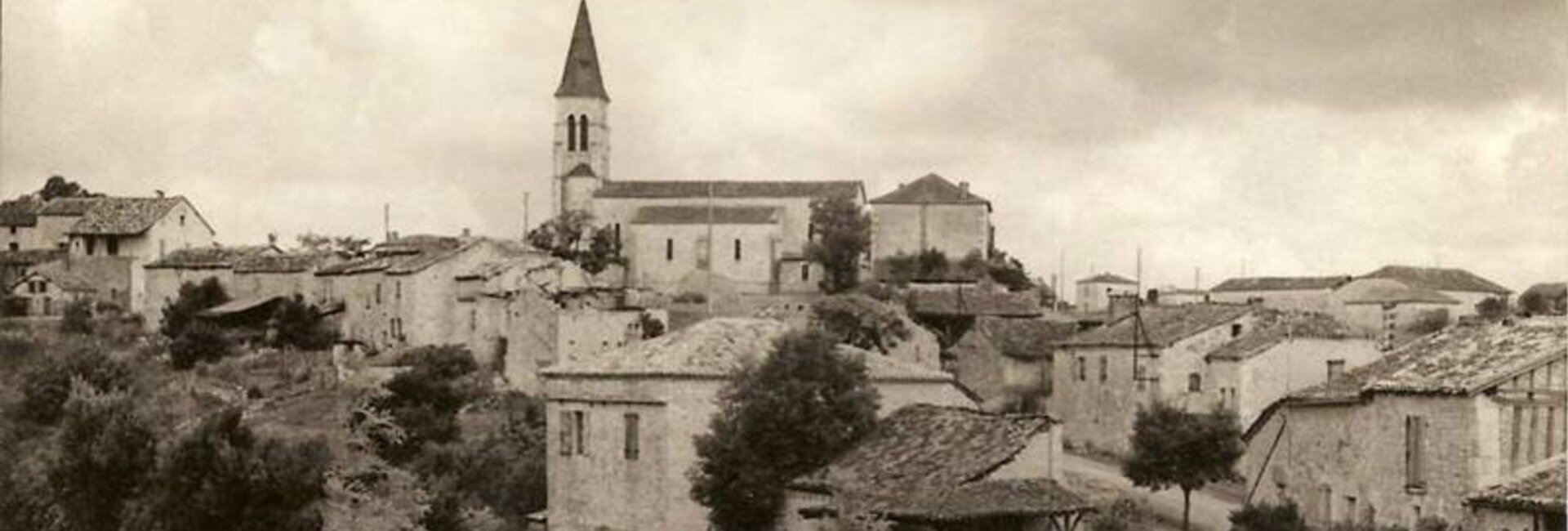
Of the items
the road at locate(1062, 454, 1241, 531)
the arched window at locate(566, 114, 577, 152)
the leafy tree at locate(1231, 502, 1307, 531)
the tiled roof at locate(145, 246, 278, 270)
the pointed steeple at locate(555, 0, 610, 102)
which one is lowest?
the road at locate(1062, 454, 1241, 531)

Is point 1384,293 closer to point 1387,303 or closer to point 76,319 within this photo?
point 1387,303

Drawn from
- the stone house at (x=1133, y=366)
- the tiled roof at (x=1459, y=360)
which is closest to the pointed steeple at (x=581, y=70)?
the stone house at (x=1133, y=366)

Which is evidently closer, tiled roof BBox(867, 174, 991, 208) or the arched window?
tiled roof BBox(867, 174, 991, 208)

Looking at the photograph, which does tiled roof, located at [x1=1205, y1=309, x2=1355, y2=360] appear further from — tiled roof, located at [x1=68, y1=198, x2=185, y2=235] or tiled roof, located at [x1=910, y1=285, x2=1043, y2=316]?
tiled roof, located at [x1=68, y1=198, x2=185, y2=235]

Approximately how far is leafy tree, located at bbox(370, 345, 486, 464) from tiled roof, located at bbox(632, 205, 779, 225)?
71.8ft

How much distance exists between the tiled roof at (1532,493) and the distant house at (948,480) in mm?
4301

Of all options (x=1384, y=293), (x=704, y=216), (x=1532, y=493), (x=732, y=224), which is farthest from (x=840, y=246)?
(x=1532, y=493)

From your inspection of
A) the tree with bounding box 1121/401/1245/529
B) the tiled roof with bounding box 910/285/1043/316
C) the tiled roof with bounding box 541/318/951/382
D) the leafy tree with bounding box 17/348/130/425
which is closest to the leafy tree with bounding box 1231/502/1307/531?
the tree with bounding box 1121/401/1245/529

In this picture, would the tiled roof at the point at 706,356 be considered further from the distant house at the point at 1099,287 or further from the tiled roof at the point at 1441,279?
the distant house at the point at 1099,287

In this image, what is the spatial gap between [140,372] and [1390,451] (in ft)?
87.8

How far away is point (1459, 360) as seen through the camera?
21984 millimetres

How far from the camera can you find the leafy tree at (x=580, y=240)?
62.2 meters

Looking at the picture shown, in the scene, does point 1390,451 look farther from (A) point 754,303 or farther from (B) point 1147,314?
(A) point 754,303

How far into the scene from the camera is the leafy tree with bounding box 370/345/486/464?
108ft
